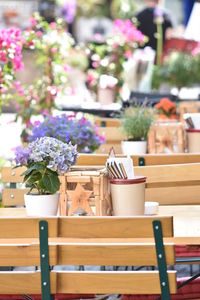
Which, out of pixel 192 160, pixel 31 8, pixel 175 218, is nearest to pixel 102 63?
pixel 192 160

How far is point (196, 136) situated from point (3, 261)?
198 centimetres

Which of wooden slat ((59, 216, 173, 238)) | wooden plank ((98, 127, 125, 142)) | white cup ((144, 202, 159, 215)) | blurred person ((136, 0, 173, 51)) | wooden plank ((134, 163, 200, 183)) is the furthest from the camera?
blurred person ((136, 0, 173, 51))

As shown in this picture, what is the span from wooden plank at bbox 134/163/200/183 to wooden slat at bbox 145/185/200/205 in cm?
17

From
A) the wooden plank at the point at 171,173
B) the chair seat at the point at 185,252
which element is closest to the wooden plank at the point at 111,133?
the chair seat at the point at 185,252

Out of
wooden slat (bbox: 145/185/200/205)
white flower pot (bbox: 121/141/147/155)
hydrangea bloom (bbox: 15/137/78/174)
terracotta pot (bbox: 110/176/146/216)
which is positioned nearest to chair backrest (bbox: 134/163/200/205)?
wooden slat (bbox: 145/185/200/205)

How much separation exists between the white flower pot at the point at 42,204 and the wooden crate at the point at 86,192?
0.07 m

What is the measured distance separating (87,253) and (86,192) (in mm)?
513

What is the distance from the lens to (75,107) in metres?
7.84

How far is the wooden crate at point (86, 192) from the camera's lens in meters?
3.31

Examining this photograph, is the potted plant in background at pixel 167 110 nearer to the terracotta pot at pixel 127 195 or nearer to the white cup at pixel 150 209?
the white cup at pixel 150 209

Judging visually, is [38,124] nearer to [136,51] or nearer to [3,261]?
[3,261]

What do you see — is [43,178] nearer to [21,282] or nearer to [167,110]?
[21,282]

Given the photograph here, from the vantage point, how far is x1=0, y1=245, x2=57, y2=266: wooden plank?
2.85 metres

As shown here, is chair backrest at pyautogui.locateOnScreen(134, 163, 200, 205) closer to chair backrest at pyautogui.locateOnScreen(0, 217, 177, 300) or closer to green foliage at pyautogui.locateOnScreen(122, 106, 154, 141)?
green foliage at pyautogui.locateOnScreen(122, 106, 154, 141)
